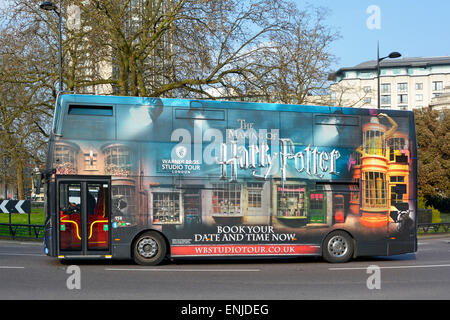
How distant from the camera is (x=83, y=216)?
13.9m

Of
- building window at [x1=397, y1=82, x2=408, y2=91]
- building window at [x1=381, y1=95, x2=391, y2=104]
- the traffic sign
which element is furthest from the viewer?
building window at [x1=381, y1=95, x2=391, y2=104]

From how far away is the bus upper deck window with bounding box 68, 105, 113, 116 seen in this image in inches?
542

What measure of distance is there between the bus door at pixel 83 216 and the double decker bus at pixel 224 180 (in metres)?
0.02

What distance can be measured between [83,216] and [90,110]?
8.54 ft

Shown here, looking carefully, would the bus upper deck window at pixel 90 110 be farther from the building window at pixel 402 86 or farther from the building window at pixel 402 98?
the building window at pixel 402 98

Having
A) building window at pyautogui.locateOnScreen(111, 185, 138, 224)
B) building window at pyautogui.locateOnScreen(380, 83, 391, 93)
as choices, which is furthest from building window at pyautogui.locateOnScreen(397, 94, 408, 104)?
building window at pyautogui.locateOnScreen(111, 185, 138, 224)

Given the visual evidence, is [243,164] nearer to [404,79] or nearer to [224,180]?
[224,180]

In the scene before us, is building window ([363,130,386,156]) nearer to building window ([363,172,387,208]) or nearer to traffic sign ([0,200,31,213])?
building window ([363,172,387,208])

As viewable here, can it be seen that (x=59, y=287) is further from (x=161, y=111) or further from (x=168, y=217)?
(x=161, y=111)

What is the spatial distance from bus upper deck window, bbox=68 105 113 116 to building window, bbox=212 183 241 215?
326cm
